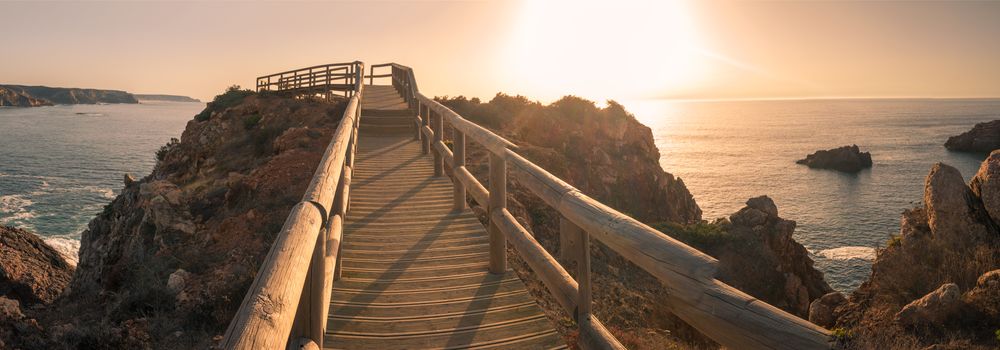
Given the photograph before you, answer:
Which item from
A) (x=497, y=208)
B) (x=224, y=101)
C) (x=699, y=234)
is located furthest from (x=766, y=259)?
(x=224, y=101)

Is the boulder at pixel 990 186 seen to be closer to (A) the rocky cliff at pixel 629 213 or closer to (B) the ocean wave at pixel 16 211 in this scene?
(A) the rocky cliff at pixel 629 213

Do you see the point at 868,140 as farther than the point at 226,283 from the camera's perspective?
Yes

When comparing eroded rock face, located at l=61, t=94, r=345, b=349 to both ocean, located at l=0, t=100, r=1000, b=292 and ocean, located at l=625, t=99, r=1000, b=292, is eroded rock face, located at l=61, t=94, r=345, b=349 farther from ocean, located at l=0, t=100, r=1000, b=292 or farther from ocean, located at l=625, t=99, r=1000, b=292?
ocean, located at l=625, t=99, r=1000, b=292

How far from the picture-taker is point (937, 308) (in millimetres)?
6945

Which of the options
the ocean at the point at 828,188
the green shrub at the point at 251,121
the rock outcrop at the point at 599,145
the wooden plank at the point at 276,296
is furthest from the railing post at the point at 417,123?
the ocean at the point at 828,188

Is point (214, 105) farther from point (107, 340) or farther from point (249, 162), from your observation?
point (107, 340)

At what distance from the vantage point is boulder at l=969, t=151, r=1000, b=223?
33.9 ft

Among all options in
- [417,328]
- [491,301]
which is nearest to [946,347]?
[491,301]

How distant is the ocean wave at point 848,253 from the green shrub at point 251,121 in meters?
27.1

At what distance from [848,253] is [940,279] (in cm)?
2091

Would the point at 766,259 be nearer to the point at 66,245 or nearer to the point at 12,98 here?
the point at 66,245

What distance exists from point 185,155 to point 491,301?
74.1 ft

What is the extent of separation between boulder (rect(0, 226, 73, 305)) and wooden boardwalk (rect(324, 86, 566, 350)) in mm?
12695

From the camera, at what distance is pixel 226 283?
6242 mm
